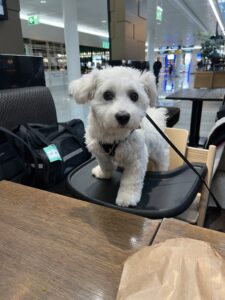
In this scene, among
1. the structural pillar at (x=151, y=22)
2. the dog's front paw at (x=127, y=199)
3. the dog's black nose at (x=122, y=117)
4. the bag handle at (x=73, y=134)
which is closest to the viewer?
the dog's black nose at (x=122, y=117)

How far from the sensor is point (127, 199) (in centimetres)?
89

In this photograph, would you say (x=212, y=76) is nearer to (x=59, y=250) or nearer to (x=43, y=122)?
(x=43, y=122)

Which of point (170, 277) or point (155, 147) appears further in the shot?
point (155, 147)

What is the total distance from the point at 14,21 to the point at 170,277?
1893 millimetres

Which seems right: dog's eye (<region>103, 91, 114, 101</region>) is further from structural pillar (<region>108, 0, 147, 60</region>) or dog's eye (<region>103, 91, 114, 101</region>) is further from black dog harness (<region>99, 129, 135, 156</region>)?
structural pillar (<region>108, 0, 147, 60</region>)

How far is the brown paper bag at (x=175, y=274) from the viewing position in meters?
0.30

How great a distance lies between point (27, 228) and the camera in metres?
0.52

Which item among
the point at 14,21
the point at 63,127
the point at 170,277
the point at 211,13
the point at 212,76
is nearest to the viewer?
the point at 170,277

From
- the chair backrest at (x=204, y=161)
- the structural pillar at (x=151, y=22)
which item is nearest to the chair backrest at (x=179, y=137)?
Result: the chair backrest at (x=204, y=161)

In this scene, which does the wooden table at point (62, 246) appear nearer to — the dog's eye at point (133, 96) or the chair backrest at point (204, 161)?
the dog's eye at point (133, 96)

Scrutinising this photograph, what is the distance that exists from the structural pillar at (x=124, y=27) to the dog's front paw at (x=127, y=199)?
3.65m

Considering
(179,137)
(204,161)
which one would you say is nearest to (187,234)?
(204,161)

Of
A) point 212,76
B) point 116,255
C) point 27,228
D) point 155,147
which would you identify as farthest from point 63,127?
point 212,76

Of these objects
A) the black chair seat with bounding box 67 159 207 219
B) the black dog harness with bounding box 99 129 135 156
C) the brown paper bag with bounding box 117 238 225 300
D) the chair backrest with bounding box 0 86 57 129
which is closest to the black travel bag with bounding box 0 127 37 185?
the chair backrest with bounding box 0 86 57 129
